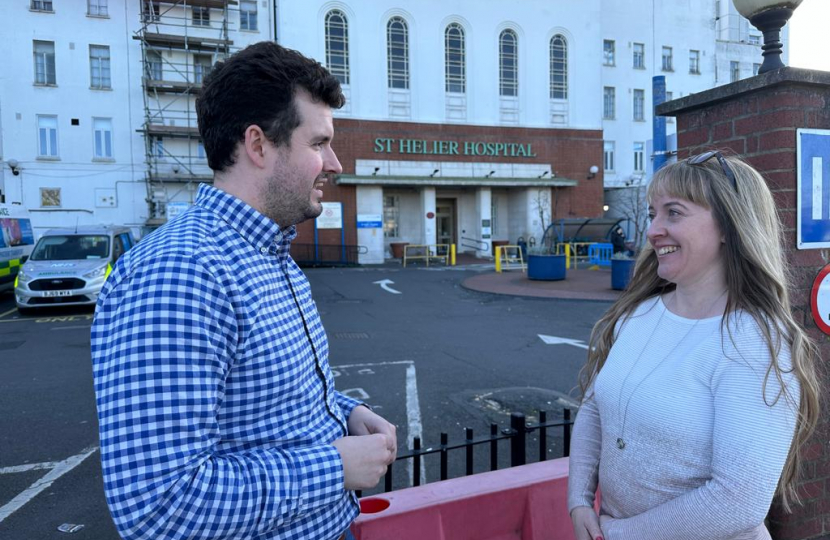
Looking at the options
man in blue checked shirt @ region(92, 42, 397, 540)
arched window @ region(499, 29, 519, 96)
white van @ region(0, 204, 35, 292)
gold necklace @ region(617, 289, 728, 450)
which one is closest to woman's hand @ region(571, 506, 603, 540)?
gold necklace @ region(617, 289, 728, 450)

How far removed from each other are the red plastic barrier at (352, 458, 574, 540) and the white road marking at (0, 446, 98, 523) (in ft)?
9.19

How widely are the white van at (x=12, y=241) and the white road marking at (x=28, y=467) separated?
1208cm

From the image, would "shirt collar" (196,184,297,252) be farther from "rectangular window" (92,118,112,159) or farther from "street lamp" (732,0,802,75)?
"rectangular window" (92,118,112,159)

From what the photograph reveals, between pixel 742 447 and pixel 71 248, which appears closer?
pixel 742 447

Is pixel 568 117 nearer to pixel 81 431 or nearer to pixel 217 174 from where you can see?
pixel 81 431

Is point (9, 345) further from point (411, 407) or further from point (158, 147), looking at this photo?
point (158, 147)

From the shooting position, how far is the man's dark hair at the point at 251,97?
4.83 ft

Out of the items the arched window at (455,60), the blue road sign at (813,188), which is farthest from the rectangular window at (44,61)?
the blue road sign at (813,188)

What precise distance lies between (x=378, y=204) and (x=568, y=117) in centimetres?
1186

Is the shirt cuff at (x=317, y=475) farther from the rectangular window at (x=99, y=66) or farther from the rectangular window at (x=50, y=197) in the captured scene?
the rectangular window at (x=99, y=66)

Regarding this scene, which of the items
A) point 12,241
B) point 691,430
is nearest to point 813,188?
point 691,430

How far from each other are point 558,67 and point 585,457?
32.3 meters

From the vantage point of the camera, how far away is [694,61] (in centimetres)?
3744

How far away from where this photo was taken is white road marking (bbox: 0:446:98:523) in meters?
3.73
